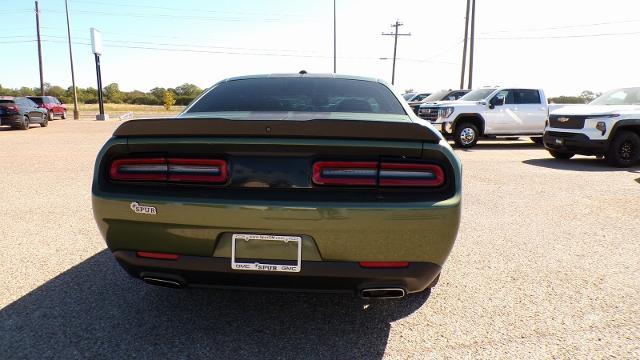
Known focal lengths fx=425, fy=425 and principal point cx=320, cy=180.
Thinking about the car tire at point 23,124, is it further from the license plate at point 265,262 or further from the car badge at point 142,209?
the license plate at point 265,262

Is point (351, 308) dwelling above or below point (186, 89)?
below

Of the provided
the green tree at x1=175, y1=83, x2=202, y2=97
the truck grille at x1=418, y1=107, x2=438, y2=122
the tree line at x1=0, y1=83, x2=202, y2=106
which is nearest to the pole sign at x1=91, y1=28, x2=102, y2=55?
the truck grille at x1=418, y1=107, x2=438, y2=122

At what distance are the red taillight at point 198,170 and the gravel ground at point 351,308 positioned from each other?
91 centimetres

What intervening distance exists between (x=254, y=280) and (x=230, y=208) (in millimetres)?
384

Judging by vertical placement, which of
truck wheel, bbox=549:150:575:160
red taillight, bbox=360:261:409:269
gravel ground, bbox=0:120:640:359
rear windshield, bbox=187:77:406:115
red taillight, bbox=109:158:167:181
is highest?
rear windshield, bbox=187:77:406:115

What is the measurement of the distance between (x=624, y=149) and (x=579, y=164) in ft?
2.94

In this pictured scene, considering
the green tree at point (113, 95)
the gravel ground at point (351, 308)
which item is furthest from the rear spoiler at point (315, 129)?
the green tree at point (113, 95)

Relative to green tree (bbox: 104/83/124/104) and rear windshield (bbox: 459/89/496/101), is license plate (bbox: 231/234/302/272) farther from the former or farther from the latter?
green tree (bbox: 104/83/124/104)

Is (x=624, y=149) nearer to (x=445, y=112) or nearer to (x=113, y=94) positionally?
(x=445, y=112)

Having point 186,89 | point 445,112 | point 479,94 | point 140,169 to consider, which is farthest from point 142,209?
point 186,89

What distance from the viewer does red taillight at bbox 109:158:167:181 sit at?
2133 mm

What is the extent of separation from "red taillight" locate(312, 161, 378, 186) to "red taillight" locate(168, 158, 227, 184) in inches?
18.3

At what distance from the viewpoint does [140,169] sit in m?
2.16

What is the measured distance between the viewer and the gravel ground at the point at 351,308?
2281 mm
